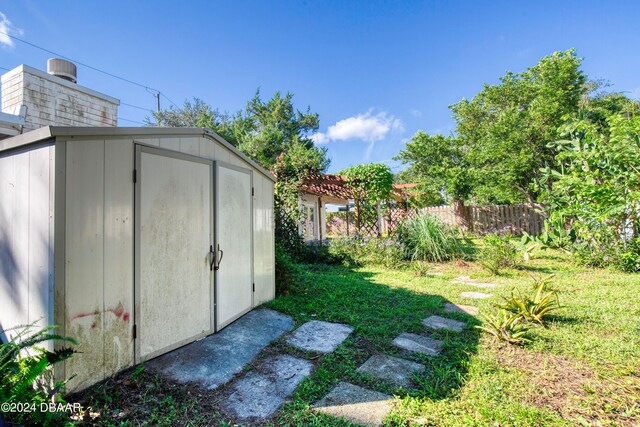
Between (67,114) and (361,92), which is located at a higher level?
(361,92)

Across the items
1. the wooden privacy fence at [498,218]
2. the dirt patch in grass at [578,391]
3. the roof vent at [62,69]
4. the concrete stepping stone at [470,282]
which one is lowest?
the dirt patch in grass at [578,391]

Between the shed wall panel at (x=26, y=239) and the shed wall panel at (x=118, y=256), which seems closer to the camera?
the shed wall panel at (x=26, y=239)

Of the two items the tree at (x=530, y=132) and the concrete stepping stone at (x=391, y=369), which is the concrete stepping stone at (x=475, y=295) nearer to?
the concrete stepping stone at (x=391, y=369)

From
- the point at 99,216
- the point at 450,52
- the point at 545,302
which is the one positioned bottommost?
the point at 545,302

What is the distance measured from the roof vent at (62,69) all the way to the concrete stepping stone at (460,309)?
7073 mm

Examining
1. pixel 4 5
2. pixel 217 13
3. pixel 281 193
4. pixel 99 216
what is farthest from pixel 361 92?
pixel 99 216

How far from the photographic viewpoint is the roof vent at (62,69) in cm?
492

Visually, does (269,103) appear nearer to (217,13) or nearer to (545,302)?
(217,13)

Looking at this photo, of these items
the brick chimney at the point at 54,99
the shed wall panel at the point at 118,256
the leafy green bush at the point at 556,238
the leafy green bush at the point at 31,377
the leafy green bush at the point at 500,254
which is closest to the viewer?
the leafy green bush at the point at 31,377

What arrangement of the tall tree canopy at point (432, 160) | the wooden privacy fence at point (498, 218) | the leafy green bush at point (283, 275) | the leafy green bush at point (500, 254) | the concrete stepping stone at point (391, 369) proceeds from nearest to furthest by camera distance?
the concrete stepping stone at point (391, 369)
the leafy green bush at point (283, 275)
the leafy green bush at point (500, 254)
the wooden privacy fence at point (498, 218)
the tall tree canopy at point (432, 160)

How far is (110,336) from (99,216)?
910mm

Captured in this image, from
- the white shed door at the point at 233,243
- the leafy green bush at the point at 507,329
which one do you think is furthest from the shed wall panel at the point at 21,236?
the leafy green bush at the point at 507,329

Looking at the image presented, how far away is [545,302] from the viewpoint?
3461mm

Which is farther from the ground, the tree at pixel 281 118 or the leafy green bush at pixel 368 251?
the tree at pixel 281 118
